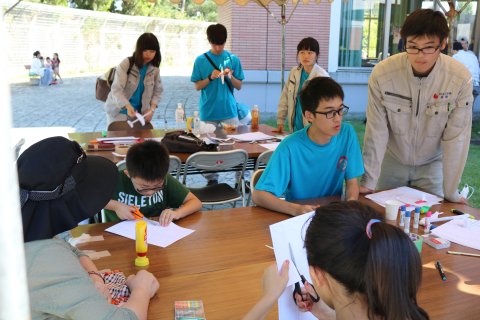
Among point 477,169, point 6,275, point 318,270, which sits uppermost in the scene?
point 6,275

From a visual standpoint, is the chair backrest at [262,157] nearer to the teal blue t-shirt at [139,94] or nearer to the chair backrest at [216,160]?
the chair backrest at [216,160]

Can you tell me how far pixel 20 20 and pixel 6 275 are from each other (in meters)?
21.4

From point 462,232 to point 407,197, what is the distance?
45cm

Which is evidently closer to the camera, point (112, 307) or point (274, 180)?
point (112, 307)

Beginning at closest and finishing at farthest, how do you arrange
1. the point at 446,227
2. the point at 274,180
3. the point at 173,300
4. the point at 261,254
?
the point at 173,300
the point at 261,254
the point at 446,227
the point at 274,180

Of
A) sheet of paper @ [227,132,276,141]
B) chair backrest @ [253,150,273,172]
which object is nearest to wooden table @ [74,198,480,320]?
chair backrest @ [253,150,273,172]

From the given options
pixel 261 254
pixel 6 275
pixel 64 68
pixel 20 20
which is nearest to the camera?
pixel 6 275

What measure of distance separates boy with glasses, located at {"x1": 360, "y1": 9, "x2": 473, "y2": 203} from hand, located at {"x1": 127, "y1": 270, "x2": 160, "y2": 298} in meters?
1.49

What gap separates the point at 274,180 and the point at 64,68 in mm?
21668

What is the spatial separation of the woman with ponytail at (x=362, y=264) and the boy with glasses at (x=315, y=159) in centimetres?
105

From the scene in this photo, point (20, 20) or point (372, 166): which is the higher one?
point (20, 20)

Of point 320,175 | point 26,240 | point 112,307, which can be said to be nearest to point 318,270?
point 112,307

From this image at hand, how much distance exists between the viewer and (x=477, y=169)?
6402 mm

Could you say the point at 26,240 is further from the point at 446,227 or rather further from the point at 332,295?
the point at 446,227
